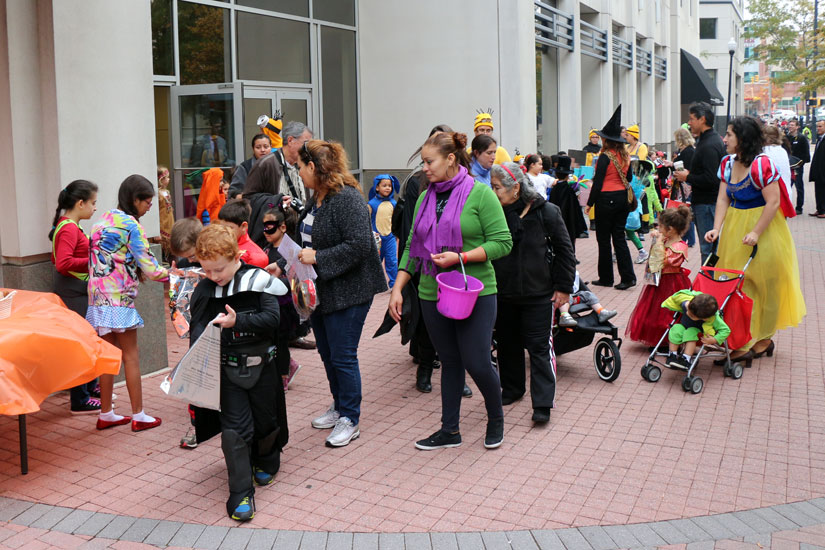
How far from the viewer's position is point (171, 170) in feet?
40.2

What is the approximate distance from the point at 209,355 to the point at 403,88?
1239 centimetres

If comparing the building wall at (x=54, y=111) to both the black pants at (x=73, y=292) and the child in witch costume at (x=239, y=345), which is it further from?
the child in witch costume at (x=239, y=345)

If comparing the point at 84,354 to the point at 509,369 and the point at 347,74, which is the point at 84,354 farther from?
the point at 347,74

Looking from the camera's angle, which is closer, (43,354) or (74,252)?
(43,354)

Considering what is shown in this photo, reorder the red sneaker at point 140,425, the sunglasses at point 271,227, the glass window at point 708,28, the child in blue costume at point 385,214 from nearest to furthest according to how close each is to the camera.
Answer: the red sneaker at point 140,425 → the sunglasses at point 271,227 → the child in blue costume at point 385,214 → the glass window at point 708,28

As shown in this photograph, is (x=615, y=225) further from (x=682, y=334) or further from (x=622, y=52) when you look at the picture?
(x=622, y=52)

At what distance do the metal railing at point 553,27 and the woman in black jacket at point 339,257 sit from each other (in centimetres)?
1362

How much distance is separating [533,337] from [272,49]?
956 cm

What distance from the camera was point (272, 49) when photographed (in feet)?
47.3

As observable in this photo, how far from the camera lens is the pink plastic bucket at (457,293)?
5.28 m

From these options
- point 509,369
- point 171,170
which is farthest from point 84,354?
point 171,170

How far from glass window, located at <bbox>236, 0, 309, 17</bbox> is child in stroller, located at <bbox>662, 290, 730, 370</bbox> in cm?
914

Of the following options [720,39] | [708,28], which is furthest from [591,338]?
[708,28]

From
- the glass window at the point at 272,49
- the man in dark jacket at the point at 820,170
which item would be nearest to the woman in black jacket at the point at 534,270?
the glass window at the point at 272,49
